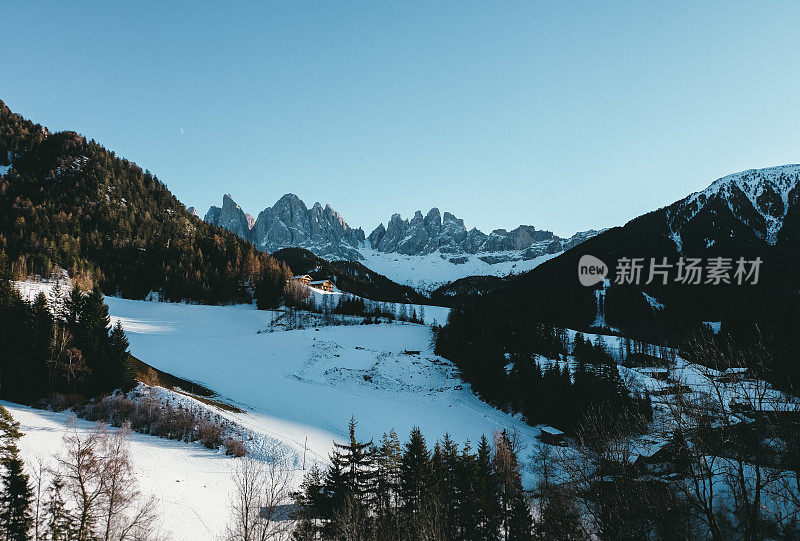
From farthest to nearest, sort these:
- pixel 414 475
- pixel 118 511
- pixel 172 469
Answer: pixel 172 469 < pixel 414 475 < pixel 118 511

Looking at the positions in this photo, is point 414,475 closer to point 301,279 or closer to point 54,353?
point 54,353

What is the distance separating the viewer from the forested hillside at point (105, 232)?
10219cm

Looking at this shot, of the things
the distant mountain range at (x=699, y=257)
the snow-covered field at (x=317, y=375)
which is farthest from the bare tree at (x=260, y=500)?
the distant mountain range at (x=699, y=257)

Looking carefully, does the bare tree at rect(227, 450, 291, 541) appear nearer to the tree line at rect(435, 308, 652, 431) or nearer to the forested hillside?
the tree line at rect(435, 308, 652, 431)

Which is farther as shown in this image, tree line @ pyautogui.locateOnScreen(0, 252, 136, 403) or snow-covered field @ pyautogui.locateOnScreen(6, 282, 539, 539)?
tree line @ pyautogui.locateOnScreen(0, 252, 136, 403)

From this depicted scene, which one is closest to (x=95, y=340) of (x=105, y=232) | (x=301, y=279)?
(x=301, y=279)

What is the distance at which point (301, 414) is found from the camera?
152ft

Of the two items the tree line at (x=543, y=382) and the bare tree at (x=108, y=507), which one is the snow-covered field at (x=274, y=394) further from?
the tree line at (x=543, y=382)

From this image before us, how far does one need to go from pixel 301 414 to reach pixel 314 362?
19767mm

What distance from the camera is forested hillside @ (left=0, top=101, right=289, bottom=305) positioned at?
10219 cm

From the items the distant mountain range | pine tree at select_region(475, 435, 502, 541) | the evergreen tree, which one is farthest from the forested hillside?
pine tree at select_region(475, 435, 502, 541)

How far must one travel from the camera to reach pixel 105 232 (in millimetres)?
119250

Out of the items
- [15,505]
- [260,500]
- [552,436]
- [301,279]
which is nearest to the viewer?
[15,505]

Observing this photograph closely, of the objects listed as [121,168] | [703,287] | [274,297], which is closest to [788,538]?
[274,297]
